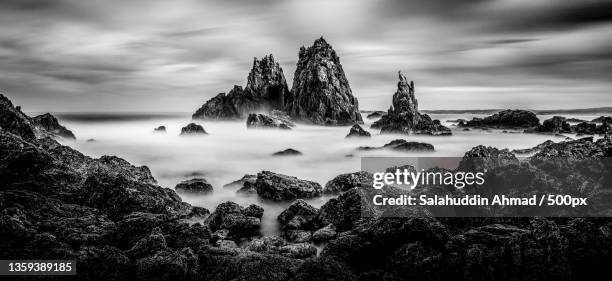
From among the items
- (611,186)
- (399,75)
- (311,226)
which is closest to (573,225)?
(611,186)

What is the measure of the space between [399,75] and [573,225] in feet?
191

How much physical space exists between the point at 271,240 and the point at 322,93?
2536 inches

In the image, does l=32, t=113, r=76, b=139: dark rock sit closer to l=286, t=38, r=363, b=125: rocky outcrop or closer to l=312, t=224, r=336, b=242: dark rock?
l=312, t=224, r=336, b=242: dark rock

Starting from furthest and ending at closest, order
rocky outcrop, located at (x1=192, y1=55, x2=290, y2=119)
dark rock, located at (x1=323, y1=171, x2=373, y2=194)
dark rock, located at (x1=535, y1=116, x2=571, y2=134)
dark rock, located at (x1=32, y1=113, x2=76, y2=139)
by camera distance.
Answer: rocky outcrop, located at (x1=192, y1=55, x2=290, y2=119)
dark rock, located at (x1=535, y1=116, x2=571, y2=134)
dark rock, located at (x1=32, y1=113, x2=76, y2=139)
dark rock, located at (x1=323, y1=171, x2=373, y2=194)

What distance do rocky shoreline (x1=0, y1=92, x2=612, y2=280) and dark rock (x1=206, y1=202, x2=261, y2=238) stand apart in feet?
0.95

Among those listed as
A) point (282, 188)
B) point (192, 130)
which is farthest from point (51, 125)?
point (282, 188)

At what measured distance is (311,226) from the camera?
10.7 metres

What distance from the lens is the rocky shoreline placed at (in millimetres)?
6512

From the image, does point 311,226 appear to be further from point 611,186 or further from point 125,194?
point 611,186

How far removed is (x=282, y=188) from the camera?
14312 millimetres

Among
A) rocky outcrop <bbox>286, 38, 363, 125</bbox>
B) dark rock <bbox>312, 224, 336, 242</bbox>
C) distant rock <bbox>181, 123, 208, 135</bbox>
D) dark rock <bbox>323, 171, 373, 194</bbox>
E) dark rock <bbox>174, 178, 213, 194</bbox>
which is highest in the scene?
rocky outcrop <bbox>286, 38, 363, 125</bbox>

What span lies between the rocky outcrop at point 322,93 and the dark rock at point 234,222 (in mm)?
59046

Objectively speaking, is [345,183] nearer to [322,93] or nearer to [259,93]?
[322,93]

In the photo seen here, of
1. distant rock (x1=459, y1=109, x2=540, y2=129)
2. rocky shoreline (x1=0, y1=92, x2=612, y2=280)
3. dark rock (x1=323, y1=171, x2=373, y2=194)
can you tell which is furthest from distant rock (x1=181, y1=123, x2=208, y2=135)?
distant rock (x1=459, y1=109, x2=540, y2=129)
